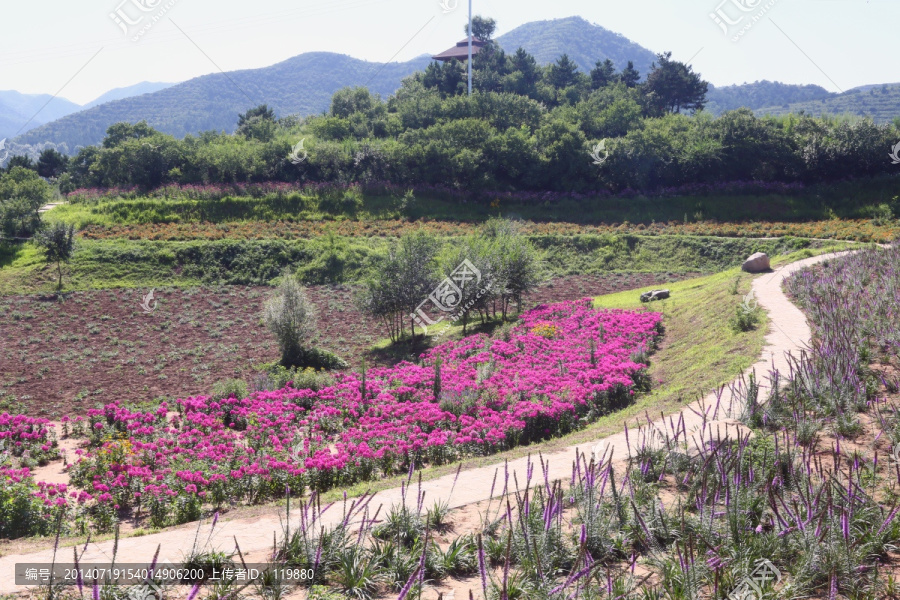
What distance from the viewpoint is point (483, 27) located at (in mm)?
81250

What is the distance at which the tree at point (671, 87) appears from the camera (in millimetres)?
65062

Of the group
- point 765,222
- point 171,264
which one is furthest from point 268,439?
point 765,222

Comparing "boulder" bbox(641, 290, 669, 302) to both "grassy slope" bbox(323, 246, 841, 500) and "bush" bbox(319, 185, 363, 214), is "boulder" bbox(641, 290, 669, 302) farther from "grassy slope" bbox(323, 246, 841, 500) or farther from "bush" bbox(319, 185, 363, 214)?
"bush" bbox(319, 185, 363, 214)

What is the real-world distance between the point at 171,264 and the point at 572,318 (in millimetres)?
21314

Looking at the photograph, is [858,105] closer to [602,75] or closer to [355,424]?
[602,75]

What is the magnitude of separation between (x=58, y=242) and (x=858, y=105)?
172 meters

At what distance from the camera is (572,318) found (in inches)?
758

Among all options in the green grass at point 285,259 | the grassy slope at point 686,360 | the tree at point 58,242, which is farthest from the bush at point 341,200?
the grassy slope at point 686,360

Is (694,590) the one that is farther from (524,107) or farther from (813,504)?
(524,107)

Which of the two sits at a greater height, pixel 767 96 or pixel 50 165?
pixel 767 96

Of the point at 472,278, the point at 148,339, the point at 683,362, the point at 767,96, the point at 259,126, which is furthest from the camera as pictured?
the point at 767,96

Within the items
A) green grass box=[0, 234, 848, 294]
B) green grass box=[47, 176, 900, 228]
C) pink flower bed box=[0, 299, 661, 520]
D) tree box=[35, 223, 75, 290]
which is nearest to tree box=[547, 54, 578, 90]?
green grass box=[47, 176, 900, 228]

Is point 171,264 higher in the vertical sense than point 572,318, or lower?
higher

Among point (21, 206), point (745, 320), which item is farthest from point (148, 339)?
point (745, 320)
